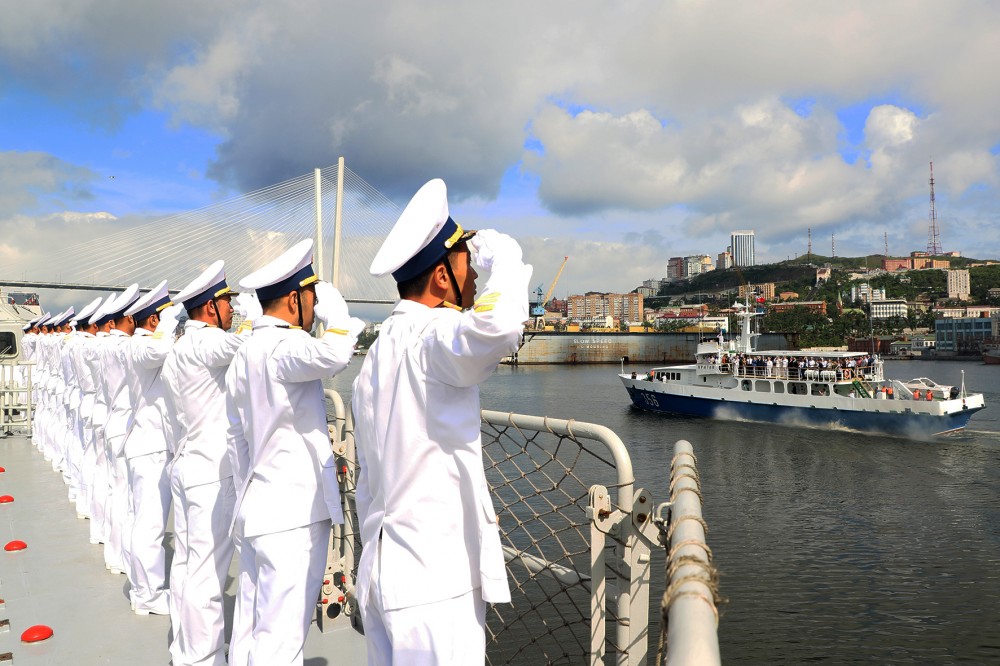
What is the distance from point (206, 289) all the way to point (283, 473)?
1313 millimetres

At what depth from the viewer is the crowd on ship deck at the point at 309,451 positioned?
1608 millimetres

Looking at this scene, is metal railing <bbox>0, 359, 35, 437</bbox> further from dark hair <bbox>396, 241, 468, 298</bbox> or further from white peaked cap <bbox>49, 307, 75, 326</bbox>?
dark hair <bbox>396, 241, 468, 298</bbox>

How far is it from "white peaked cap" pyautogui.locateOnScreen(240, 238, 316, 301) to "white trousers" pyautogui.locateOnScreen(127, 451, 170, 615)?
Result: 5.80 ft

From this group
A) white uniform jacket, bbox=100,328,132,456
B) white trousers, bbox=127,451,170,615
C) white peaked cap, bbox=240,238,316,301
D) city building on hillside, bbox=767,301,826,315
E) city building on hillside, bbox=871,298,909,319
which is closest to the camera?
white peaked cap, bbox=240,238,316,301

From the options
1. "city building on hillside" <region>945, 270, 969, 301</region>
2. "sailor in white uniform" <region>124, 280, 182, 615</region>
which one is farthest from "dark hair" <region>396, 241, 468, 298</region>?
"city building on hillside" <region>945, 270, 969, 301</region>

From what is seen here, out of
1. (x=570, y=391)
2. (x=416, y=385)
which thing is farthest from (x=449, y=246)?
(x=570, y=391)

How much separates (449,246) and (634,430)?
86.0ft

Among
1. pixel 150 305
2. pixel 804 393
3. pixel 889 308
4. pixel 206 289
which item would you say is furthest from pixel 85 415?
pixel 889 308

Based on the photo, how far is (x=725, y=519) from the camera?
14523 millimetres

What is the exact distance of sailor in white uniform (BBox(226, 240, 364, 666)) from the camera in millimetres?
2281

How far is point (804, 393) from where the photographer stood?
1096 inches

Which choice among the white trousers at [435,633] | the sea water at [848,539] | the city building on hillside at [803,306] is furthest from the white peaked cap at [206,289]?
the city building on hillside at [803,306]

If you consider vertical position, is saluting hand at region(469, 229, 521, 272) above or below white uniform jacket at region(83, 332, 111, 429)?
above

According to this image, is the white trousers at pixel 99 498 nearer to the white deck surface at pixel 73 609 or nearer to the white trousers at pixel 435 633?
the white deck surface at pixel 73 609
